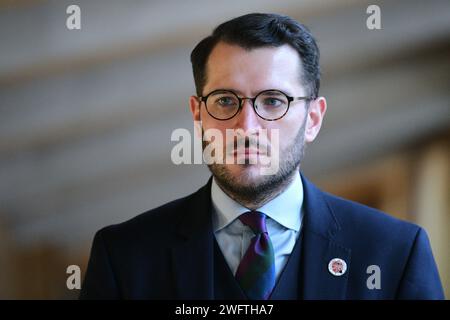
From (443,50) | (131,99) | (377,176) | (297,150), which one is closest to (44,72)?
(131,99)

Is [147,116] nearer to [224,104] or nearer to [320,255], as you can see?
[224,104]

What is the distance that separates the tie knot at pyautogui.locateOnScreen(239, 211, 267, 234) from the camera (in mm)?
1578

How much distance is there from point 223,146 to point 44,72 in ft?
2.02

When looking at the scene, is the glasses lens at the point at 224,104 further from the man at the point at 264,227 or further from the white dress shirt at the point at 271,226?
the white dress shirt at the point at 271,226

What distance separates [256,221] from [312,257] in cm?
18

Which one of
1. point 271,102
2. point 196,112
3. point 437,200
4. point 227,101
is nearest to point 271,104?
point 271,102

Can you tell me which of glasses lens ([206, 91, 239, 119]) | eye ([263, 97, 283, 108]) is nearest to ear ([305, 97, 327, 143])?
eye ([263, 97, 283, 108])

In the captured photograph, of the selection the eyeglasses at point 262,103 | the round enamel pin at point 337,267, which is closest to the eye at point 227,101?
the eyeglasses at point 262,103

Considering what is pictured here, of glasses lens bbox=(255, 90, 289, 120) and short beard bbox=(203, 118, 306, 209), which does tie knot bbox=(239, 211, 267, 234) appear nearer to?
short beard bbox=(203, 118, 306, 209)

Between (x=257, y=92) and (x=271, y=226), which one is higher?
(x=257, y=92)

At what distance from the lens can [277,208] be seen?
1595 millimetres

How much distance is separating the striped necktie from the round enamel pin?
0.51 feet
